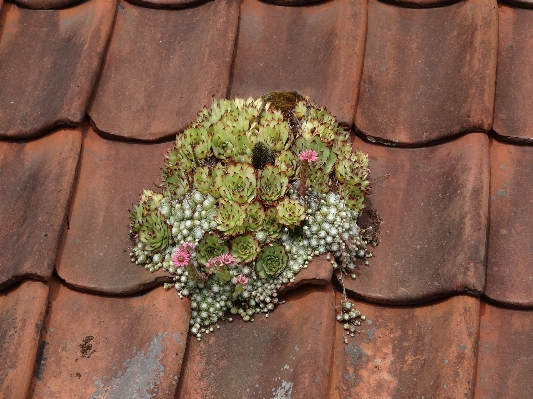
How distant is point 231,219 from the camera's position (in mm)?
2604

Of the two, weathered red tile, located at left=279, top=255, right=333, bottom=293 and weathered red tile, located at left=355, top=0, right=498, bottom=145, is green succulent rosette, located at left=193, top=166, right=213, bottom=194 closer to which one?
weathered red tile, located at left=279, top=255, right=333, bottom=293

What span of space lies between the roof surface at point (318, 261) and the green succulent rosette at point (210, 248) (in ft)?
0.60

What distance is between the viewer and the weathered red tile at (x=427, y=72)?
119 inches

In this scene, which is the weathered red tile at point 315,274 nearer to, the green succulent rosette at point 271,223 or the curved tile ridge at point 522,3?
the green succulent rosette at point 271,223

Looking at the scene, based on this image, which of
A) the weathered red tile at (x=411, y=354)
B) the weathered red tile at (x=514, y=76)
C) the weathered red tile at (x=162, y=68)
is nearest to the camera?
the weathered red tile at (x=411, y=354)

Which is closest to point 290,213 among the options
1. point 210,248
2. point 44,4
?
point 210,248

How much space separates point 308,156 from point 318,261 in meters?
0.37

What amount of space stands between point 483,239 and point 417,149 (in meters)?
0.56

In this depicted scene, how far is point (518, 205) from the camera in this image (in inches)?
109

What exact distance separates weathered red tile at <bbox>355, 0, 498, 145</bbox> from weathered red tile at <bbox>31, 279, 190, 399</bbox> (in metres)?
1.14

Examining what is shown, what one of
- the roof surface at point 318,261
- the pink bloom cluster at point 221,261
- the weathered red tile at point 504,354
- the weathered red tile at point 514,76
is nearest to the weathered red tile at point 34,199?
the roof surface at point 318,261

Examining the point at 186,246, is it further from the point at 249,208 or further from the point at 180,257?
the point at 249,208

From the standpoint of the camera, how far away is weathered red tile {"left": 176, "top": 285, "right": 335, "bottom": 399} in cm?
240

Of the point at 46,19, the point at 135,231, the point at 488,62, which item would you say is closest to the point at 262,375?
the point at 135,231
